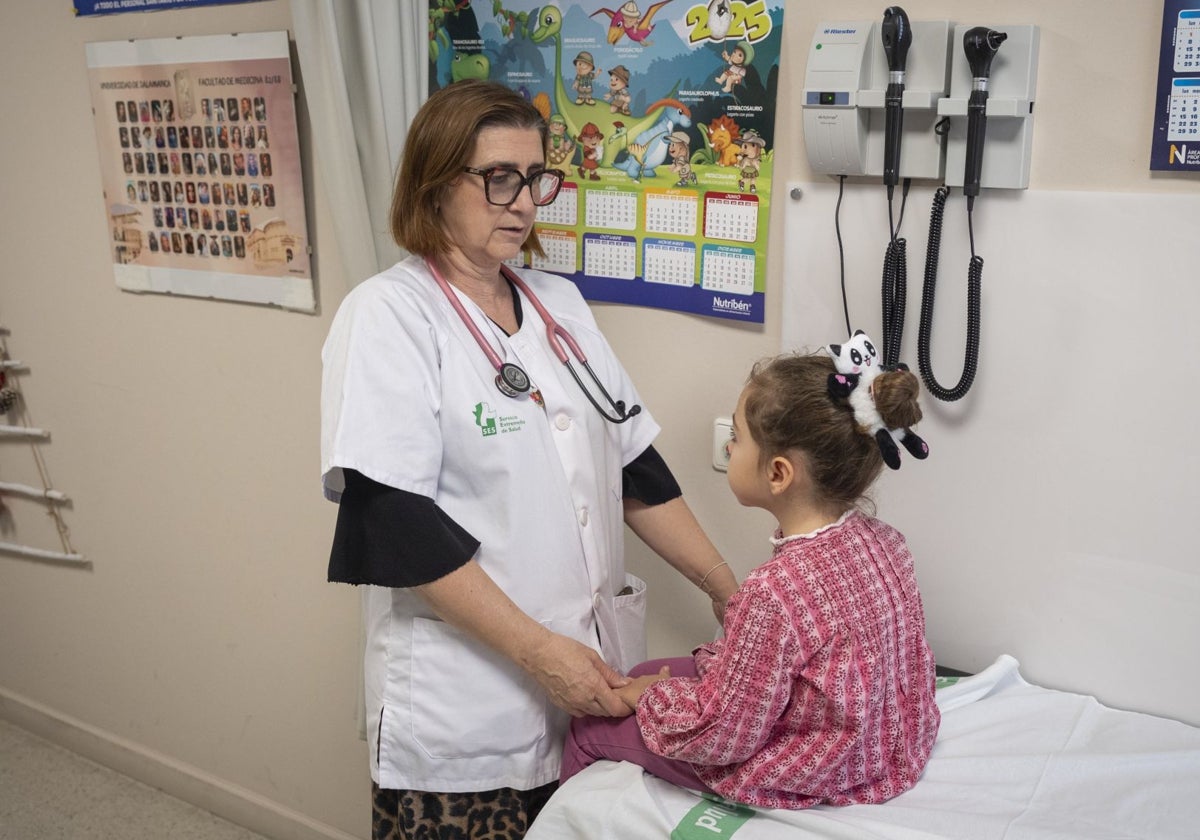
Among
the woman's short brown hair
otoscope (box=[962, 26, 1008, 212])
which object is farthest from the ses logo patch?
otoscope (box=[962, 26, 1008, 212])

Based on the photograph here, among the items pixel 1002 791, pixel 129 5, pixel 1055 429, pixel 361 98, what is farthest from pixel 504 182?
pixel 129 5

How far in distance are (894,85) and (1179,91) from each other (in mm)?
344

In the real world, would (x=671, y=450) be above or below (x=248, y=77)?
below

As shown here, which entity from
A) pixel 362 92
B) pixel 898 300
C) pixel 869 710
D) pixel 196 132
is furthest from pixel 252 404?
pixel 869 710

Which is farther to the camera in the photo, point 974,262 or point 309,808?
point 309,808

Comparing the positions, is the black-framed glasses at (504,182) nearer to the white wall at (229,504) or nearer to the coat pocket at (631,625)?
the white wall at (229,504)

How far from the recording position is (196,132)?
2289 mm

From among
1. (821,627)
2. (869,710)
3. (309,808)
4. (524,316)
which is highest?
(524,316)

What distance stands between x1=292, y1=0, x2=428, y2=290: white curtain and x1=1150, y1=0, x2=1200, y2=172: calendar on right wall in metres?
1.11

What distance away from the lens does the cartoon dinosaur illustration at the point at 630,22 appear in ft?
5.57

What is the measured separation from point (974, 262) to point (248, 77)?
147 cm

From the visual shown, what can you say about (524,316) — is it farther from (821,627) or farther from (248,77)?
(248,77)

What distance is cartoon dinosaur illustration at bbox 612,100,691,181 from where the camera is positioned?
67.3 inches

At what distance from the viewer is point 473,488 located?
1.53 m
